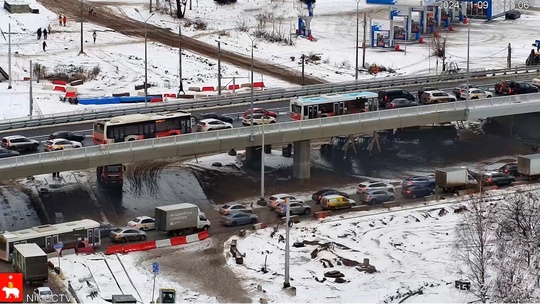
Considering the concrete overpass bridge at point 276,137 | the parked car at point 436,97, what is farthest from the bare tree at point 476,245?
the parked car at point 436,97

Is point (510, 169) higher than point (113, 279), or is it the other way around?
point (510, 169)

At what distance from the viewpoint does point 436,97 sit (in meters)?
71.9

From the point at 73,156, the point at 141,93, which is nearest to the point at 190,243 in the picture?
the point at 73,156

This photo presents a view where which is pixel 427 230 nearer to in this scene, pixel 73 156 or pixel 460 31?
pixel 73 156

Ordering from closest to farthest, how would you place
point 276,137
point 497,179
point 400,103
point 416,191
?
point 416,191 < point 276,137 < point 497,179 < point 400,103

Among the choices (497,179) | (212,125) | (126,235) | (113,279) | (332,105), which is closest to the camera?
(113,279)

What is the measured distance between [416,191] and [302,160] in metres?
6.64

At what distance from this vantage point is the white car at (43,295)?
46781 mm

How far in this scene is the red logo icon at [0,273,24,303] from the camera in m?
45.8

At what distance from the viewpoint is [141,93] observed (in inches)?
3302

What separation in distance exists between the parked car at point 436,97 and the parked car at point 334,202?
13188 mm

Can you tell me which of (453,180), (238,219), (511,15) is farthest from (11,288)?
(511,15)

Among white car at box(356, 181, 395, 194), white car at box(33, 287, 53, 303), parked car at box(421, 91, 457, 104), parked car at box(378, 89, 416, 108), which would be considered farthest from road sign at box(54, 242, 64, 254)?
parked car at box(421, 91, 457, 104)

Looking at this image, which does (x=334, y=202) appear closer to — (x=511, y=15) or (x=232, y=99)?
(x=232, y=99)
